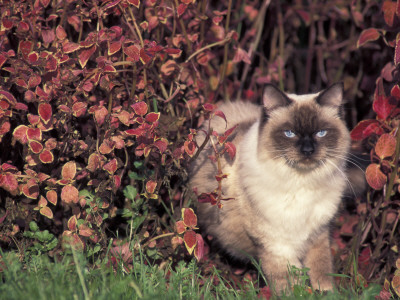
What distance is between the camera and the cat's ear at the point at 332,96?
3266 mm

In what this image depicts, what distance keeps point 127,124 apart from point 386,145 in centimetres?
160

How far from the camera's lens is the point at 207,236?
3.88 meters

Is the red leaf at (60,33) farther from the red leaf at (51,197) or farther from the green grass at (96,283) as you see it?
the green grass at (96,283)

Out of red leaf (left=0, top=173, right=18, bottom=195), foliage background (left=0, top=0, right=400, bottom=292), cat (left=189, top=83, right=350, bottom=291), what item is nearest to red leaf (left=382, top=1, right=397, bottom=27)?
foliage background (left=0, top=0, right=400, bottom=292)

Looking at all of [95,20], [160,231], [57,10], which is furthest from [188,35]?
[160,231]

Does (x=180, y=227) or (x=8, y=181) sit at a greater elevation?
(x=8, y=181)

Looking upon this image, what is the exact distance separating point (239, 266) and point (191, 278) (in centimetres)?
88

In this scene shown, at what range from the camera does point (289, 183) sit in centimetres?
323

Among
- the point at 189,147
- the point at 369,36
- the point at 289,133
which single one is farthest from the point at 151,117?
the point at 369,36

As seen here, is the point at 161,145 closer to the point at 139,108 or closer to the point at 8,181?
the point at 139,108

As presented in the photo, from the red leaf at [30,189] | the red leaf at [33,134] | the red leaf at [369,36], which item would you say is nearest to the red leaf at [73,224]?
the red leaf at [30,189]

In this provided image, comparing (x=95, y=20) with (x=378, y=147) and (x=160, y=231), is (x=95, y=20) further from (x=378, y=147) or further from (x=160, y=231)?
(x=378, y=147)

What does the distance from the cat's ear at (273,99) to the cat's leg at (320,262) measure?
908mm

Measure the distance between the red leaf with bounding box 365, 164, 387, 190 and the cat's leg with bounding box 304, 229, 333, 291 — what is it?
459mm
